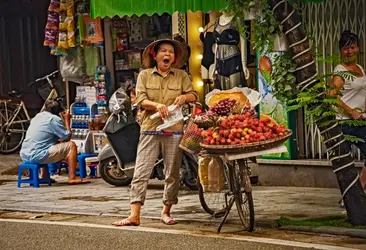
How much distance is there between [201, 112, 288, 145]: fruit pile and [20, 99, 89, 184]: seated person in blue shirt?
516 cm

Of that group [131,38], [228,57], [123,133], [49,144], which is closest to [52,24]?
[131,38]

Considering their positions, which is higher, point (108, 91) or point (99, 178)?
point (108, 91)

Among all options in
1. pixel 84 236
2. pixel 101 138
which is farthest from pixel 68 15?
pixel 84 236

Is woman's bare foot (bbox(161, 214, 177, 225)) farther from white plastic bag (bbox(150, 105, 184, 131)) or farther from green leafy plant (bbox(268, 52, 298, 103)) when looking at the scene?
green leafy plant (bbox(268, 52, 298, 103))

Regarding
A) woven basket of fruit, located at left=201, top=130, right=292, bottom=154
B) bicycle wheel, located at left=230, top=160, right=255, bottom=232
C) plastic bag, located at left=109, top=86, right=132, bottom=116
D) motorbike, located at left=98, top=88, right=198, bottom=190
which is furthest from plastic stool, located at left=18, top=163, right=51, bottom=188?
woven basket of fruit, located at left=201, top=130, right=292, bottom=154

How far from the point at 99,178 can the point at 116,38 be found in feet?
9.26

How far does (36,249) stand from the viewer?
337 inches

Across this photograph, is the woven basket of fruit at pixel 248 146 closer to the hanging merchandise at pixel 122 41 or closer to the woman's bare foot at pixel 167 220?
the woman's bare foot at pixel 167 220

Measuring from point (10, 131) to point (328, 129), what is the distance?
9.33 m

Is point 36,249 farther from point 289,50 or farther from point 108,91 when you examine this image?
point 108,91

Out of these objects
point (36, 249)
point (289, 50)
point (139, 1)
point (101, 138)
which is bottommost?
point (36, 249)

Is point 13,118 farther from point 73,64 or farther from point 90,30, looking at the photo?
point 90,30

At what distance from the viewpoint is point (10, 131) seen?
16719mm

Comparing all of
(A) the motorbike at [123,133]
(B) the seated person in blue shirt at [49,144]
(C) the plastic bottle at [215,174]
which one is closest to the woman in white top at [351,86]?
(C) the plastic bottle at [215,174]
